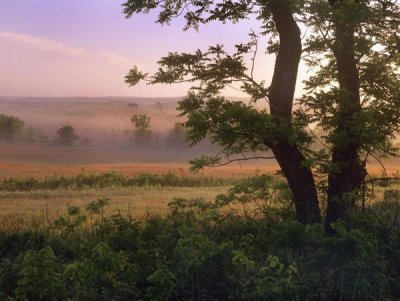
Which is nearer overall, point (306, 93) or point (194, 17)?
point (306, 93)

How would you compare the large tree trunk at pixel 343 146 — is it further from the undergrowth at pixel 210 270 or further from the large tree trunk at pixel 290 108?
the undergrowth at pixel 210 270

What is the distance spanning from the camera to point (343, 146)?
34.3 ft

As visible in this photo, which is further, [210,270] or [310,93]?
[310,93]

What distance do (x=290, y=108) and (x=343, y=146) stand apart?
1.55 meters

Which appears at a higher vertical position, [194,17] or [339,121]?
[194,17]

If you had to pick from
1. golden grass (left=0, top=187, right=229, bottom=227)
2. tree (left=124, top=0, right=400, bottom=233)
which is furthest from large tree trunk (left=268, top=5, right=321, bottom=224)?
golden grass (left=0, top=187, right=229, bottom=227)

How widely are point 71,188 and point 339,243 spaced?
23.5 meters

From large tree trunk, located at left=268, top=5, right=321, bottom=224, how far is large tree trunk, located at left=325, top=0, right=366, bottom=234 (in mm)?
519

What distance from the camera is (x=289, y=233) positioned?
8688 mm

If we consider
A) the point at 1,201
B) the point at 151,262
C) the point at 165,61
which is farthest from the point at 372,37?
the point at 1,201

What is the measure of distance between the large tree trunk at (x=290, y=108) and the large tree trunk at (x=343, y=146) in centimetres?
52

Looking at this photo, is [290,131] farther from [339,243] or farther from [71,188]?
[71,188]

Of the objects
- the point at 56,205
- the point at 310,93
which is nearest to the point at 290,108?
the point at 310,93

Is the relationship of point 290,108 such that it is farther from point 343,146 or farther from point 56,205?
point 56,205
